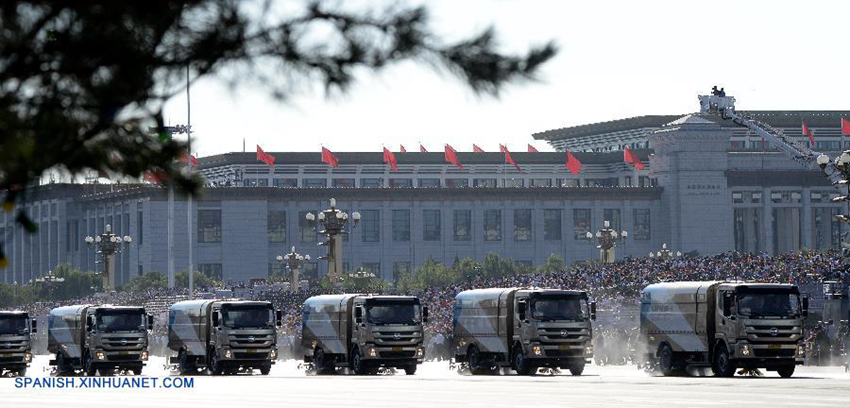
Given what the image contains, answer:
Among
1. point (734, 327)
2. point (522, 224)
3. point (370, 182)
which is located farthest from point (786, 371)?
point (370, 182)

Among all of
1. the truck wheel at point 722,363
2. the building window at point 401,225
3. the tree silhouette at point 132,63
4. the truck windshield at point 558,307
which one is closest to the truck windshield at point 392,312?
the truck windshield at point 558,307

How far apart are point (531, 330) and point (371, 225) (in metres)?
109

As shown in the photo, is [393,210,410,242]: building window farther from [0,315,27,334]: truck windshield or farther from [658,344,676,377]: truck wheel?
[658,344,676,377]: truck wheel

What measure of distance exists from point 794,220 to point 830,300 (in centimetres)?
11396

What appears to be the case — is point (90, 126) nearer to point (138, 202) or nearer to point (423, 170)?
point (138, 202)

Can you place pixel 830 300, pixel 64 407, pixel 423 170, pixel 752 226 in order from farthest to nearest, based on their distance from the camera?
pixel 423 170 < pixel 752 226 < pixel 830 300 < pixel 64 407

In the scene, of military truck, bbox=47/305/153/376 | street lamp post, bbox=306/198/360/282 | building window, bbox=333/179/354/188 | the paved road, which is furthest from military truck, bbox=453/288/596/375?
building window, bbox=333/179/354/188

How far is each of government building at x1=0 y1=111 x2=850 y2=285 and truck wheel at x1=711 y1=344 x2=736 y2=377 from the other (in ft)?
338

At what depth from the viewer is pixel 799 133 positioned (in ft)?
596

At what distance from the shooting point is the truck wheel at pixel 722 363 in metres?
43.9

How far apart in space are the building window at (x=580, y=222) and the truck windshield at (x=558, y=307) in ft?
362

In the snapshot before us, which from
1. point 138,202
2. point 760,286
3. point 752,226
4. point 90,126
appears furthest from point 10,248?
point 90,126

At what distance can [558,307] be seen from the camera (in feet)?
161

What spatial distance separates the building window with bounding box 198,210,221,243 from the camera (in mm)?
150250
